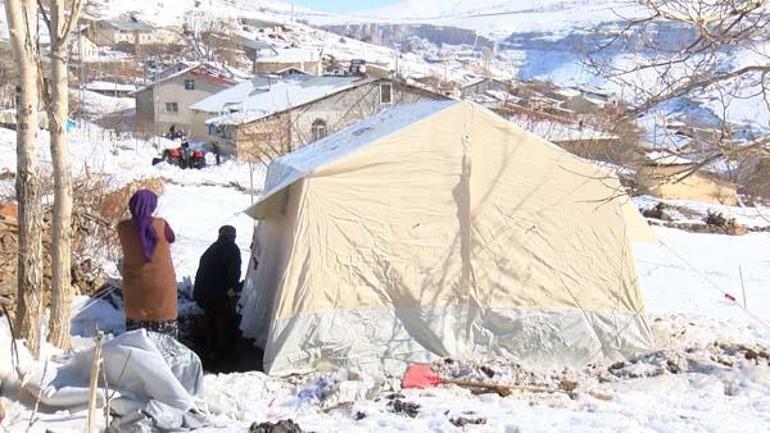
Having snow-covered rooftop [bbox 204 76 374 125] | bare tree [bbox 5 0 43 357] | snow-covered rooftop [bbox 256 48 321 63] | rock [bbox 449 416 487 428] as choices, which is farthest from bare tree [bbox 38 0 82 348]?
snow-covered rooftop [bbox 256 48 321 63]

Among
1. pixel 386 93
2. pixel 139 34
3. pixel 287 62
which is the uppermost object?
pixel 386 93

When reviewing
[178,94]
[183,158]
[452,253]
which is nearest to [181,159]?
[183,158]

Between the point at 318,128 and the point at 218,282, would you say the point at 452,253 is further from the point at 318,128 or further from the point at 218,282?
the point at 318,128

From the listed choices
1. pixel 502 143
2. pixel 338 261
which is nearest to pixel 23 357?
pixel 338 261

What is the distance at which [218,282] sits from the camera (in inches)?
282

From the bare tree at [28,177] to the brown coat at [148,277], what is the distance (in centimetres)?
61

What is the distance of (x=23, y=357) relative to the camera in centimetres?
486

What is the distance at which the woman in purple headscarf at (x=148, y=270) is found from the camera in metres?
5.53

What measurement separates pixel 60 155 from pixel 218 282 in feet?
7.07

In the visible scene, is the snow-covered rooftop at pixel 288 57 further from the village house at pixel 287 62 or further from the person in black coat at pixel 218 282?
the person in black coat at pixel 218 282

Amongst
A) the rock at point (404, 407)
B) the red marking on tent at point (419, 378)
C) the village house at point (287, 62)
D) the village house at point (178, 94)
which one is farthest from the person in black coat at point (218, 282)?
the village house at point (287, 62)

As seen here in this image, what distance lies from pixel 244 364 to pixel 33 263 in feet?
7.63

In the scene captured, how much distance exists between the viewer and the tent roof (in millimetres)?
6578

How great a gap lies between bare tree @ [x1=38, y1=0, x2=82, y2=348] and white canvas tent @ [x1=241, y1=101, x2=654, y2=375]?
158cm
